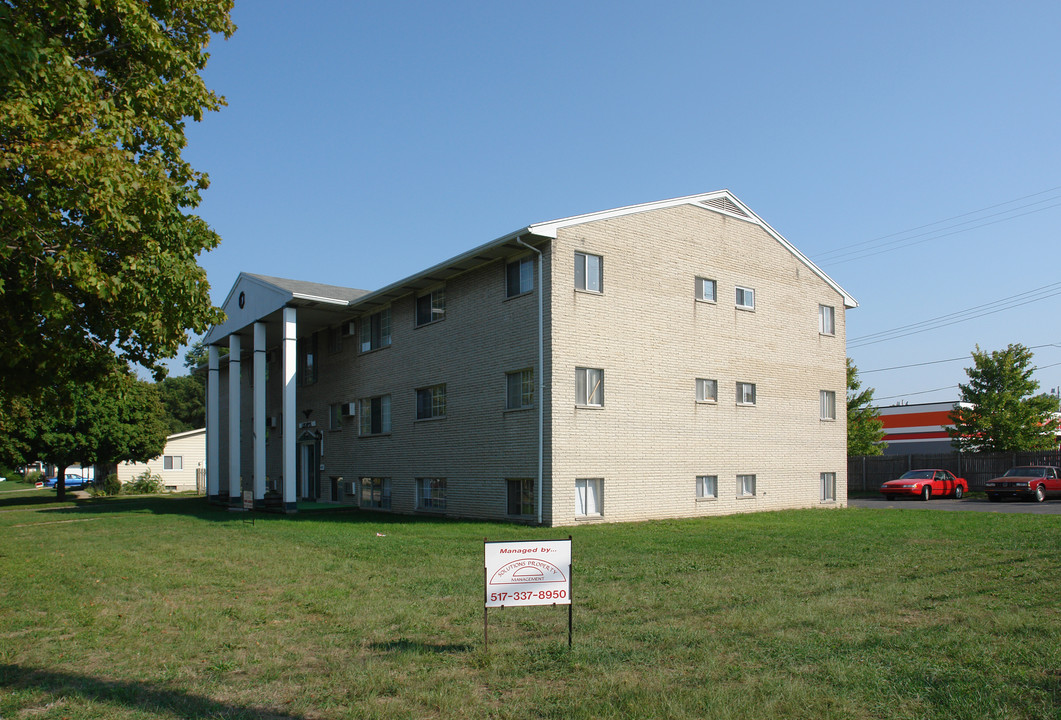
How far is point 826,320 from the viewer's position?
2895 centimetres

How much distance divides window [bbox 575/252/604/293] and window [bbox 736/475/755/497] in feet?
26.1

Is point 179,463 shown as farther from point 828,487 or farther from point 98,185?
point 98,185

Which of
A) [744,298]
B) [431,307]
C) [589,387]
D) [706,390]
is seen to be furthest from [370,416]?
[744,298]

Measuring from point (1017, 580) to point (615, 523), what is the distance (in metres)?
11.2

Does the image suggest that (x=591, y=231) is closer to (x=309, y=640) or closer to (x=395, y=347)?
(x=395, y=347)

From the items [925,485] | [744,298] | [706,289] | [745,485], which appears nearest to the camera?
[706,289]

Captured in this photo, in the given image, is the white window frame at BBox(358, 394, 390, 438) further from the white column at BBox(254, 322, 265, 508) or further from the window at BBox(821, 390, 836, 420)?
the window at BBox(821, 390, 836, 420)

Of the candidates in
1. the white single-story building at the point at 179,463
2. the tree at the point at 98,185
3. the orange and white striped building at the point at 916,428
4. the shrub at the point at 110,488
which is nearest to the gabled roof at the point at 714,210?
the tree at the point at 98,185

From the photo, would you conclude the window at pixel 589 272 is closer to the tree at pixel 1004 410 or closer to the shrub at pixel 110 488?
the tree at pixel 1004 410

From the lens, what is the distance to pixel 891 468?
41.4 metres

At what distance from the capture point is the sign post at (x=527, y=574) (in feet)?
24.4

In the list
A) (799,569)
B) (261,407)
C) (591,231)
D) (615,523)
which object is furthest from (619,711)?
(261,407)

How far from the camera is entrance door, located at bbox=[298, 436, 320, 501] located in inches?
1340

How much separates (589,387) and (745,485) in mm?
7391
